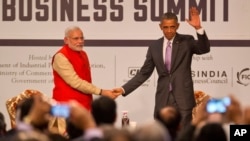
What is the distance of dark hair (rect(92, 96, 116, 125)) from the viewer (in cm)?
613

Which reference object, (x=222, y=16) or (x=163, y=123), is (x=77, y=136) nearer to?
(x=163, y=123)

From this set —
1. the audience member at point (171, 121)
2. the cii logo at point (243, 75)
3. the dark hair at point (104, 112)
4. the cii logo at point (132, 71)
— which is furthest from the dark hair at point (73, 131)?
the cii logo at point (243, 75)

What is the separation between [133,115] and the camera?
1184 centimetres

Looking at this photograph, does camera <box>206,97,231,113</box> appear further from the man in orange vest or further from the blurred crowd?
the man in orange vest

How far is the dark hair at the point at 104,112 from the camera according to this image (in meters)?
6.13

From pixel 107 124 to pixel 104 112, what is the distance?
0.20 metres

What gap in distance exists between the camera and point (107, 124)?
19.5 feet

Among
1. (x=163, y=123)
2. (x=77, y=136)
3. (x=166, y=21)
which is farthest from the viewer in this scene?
(x=166, y=21)

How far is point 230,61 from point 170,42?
7.67ft

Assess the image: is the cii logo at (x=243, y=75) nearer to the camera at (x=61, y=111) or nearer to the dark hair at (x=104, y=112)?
the dark hair at (x=104, y=112)

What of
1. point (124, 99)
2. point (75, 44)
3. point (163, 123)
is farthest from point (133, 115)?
point (163, 123)

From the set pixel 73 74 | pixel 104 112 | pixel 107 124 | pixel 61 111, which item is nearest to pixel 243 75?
pixel 73 74

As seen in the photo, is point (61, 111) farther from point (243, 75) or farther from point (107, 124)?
point (243, 75)

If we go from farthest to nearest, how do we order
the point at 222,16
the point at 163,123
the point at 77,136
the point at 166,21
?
the point at 222,16
the point at 166,21
the point at 163,123
the point at 77,136
